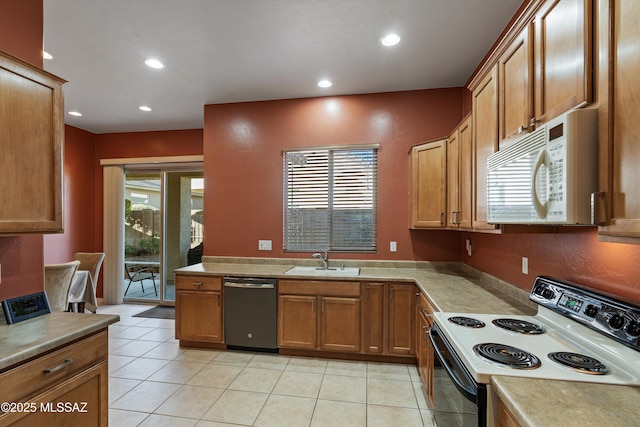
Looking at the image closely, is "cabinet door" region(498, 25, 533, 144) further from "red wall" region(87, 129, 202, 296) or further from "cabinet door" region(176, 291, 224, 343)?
"red wall" region(87, 129, 202, 296)

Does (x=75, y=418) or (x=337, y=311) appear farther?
(x=337, y=311)

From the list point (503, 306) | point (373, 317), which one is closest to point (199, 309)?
point (373, 317)

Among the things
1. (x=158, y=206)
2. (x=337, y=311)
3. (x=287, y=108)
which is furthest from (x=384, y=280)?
(x=158, y=206)

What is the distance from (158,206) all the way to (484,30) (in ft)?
17.2

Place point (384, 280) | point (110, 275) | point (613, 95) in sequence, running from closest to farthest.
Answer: point (613, 95), point (384, 280), point (110, 275)

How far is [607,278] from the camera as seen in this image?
1373 millimetres

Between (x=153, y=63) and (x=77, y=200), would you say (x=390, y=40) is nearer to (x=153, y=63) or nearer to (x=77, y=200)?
(x=153, y=63)

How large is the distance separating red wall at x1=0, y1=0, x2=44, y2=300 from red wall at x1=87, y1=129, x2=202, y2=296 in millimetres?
3147

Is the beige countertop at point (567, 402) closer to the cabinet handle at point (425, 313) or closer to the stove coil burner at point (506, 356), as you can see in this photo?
the stove coil burner at point (506, 356)

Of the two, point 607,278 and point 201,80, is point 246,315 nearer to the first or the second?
point 201,80

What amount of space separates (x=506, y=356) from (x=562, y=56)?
49.1 inches

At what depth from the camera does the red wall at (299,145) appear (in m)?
3.45

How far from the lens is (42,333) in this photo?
1.47m

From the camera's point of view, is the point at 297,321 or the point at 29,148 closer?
the point at 29,148
